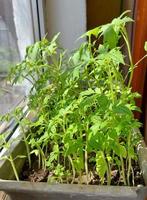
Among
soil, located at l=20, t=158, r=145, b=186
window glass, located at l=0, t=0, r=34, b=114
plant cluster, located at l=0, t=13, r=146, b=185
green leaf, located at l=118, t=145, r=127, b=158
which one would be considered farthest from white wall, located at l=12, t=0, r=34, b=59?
green leaf, located at l=118, t=145, r=127, b=158

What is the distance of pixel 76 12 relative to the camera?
1306mm

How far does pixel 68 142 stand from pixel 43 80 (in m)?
0.24

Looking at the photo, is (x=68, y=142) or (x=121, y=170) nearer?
(x=68, y=142)

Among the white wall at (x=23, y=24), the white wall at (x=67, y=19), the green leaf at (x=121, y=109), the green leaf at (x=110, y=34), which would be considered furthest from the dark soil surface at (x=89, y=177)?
the white wall at (x=67, y=19)

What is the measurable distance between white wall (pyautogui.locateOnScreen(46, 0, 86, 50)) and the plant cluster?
1.53 ft

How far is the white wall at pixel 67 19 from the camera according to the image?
1.29 m

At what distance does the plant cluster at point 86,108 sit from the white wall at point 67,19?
1.53 feet

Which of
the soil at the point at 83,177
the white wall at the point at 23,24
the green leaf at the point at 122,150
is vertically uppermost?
the white wall at the point at 23,24

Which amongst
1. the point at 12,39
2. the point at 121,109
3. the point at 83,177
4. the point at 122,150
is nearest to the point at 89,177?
the point at 83,177

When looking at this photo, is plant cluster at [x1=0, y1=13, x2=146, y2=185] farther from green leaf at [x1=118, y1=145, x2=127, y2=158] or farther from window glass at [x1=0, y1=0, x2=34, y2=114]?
window glass at [x1=0, y1=0, x2=34, y2=114]

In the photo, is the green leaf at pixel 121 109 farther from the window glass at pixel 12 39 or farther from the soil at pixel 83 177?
the window glass at pixel 12 39

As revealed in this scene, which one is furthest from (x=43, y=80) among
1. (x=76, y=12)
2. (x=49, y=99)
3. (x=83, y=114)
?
(x=76, y=12)

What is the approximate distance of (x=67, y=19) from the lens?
1317 mm

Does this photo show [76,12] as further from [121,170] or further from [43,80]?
[121,170]
